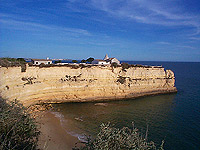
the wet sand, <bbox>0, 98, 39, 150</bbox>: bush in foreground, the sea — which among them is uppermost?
<bbox>0, 98, 39, 150</bbox>: bush in foreground

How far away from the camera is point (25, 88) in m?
20.2

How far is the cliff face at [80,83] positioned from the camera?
19750mm

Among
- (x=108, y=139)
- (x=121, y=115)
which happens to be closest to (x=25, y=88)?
(x=121, y=115)

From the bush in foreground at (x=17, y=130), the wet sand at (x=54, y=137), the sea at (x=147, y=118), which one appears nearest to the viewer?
the bush in foreground at (x=17, y=130)

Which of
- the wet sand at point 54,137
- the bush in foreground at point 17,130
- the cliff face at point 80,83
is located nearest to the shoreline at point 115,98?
the cliff face at point 80,83

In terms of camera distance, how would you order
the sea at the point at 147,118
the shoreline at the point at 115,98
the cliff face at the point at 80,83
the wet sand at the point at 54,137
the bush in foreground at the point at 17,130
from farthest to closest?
the shoreline at the point at 115,98 < the cliff face at the point at 80,83 < the sea at the point at 147,118 < the wet sand at the point at 54,137 < the bush in foreground at the point at 17,130

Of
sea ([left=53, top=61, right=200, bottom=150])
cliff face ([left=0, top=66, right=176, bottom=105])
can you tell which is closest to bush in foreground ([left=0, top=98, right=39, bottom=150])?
sea ([left=53, top=61, right=200, bottom=150])

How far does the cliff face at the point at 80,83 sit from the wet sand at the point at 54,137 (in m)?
6.26

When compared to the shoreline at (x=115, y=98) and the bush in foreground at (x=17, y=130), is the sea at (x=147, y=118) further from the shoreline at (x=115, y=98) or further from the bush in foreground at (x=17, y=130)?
the bush in foreground at (x=17, y=130)

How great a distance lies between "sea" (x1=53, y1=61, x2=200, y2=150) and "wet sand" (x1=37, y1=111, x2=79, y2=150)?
0.65 metres

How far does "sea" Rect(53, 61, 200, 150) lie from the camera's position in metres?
13.5

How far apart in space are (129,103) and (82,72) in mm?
9989

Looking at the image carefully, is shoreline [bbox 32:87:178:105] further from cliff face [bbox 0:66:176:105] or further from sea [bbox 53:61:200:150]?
sea [bbox 53:61:200:150]

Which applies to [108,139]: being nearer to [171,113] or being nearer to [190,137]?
[190,137]
